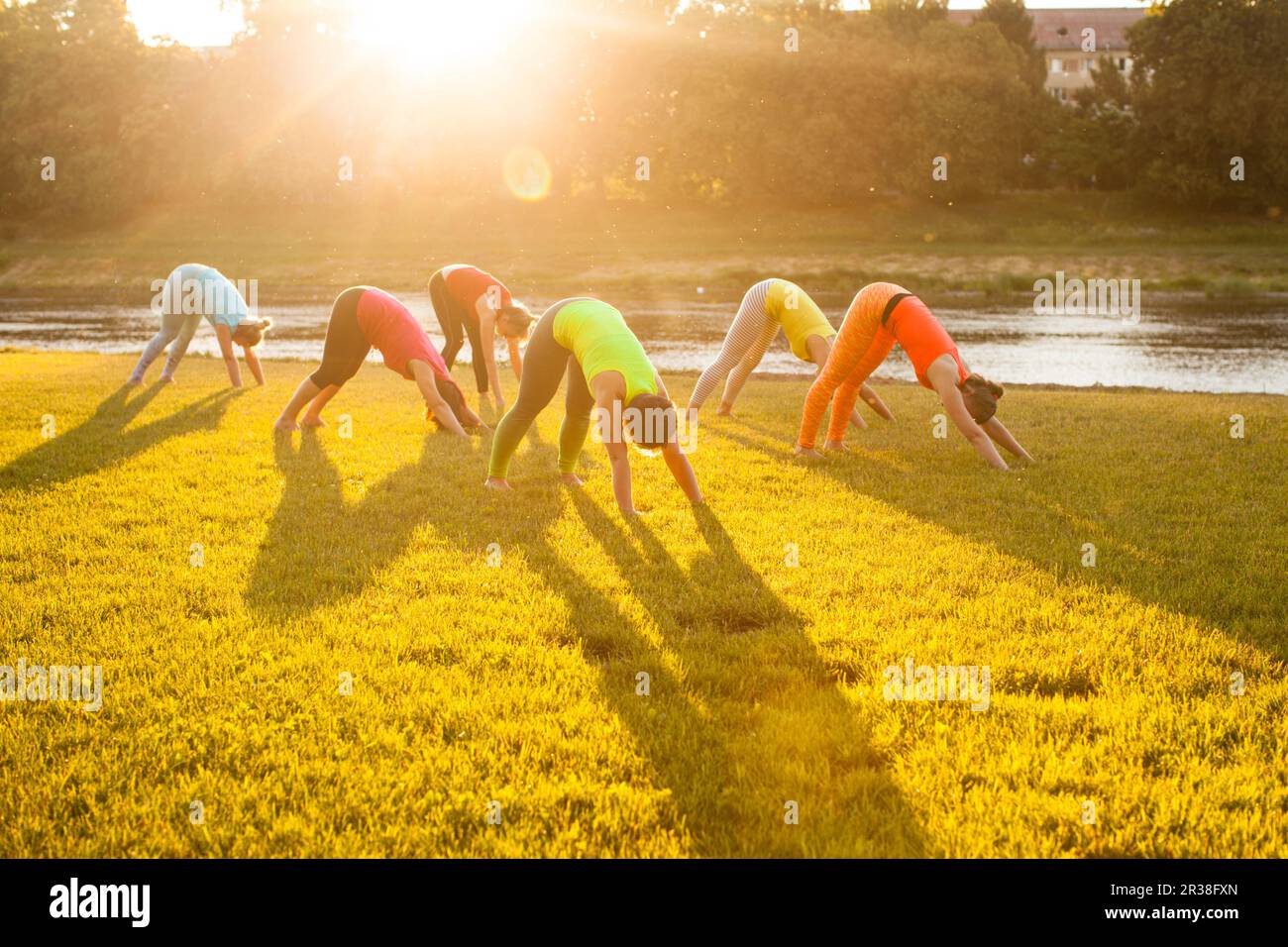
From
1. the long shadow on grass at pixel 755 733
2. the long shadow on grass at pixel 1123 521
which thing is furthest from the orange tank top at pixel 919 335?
the long shadow on grass at pixel 755 733

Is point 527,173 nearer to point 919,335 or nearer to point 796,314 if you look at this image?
point 796,314

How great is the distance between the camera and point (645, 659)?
16.0ft

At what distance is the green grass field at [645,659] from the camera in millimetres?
3561

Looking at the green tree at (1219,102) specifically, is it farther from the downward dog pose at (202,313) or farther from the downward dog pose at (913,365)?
the downward dog pose at (202,313)

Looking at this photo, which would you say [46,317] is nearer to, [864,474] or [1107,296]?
[864,474]

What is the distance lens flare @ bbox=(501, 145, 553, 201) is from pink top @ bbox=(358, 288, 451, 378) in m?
49.2

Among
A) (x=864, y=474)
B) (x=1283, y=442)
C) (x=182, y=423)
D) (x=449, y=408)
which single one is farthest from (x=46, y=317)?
(x=1283, y=442)

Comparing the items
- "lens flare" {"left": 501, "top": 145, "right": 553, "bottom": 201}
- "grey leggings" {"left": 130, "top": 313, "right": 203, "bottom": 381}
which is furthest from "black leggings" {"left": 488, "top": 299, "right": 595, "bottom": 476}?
"lens flare" {"left": 501, "top": 145, "right": 553, "bottom": 201}

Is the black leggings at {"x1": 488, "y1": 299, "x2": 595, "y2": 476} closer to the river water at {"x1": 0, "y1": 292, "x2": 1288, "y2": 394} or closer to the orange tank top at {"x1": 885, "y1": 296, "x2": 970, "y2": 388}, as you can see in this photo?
the orange tank top at {"x1": 885, "y1": 296, "x2": 970, "y2": 388}

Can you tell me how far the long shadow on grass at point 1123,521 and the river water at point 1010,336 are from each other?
9.27 m

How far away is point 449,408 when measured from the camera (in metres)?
11.1

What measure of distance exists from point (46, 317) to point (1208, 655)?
34622mm

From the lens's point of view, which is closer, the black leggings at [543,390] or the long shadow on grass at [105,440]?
the black leggings at [543,390]

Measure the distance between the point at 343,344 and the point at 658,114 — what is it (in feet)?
167
